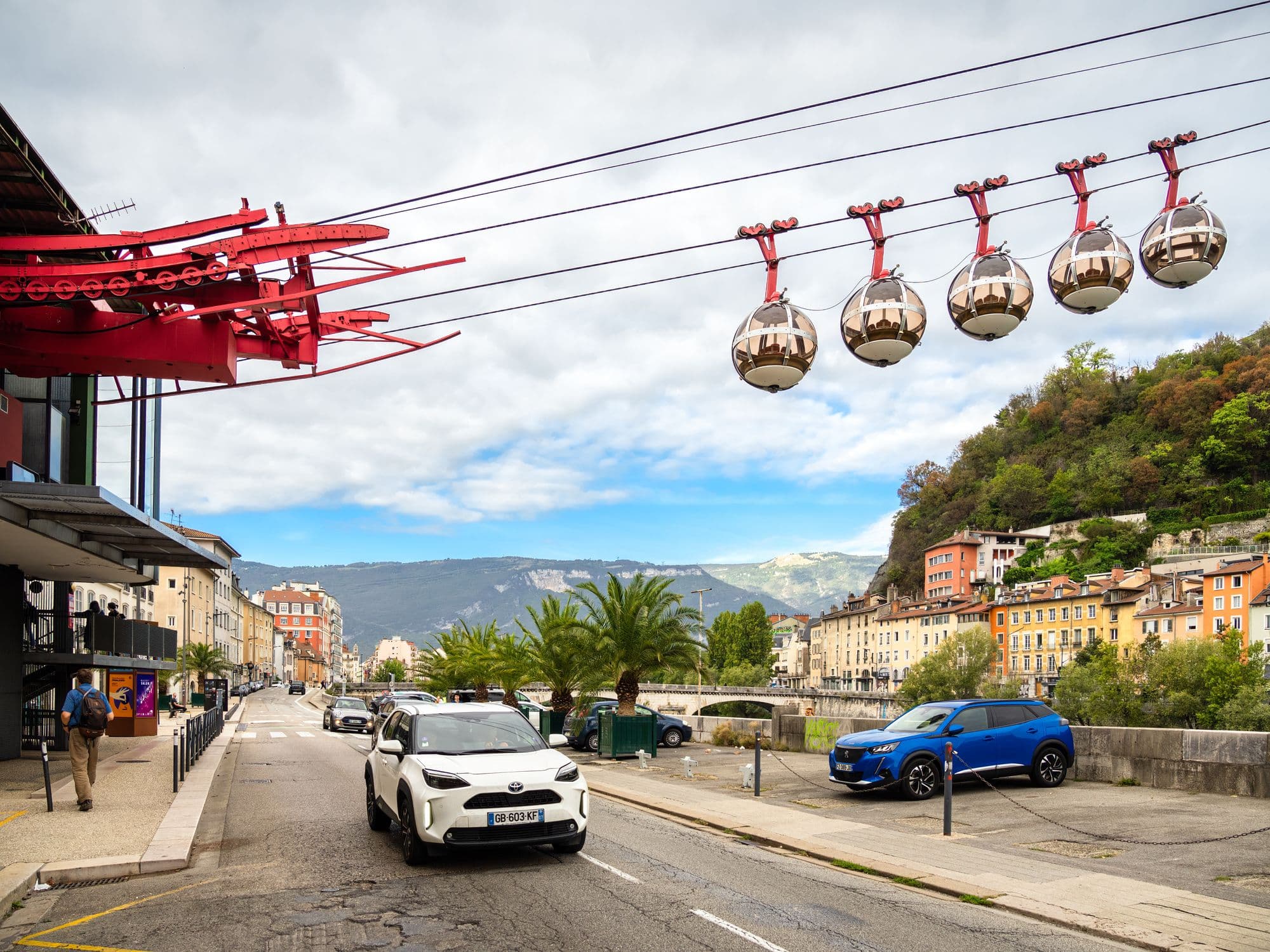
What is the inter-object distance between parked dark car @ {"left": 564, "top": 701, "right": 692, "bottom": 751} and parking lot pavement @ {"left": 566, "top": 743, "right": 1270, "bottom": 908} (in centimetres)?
952

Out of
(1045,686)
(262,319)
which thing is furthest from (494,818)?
(1045,686)

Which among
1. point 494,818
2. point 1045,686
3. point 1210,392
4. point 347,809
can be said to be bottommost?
point 1045,686

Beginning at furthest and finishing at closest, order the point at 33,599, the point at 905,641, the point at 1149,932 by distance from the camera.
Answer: the point at 905,641 → the point at 33,599 → the point at 1149,932

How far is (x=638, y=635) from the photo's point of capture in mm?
31578

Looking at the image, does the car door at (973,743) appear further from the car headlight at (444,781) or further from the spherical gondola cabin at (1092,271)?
the spherical gondola cabin at (1092,271)

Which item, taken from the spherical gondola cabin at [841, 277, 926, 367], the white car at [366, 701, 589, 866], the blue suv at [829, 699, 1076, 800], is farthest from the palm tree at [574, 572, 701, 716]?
the spherical gondola cabin at [841, 277, 926, 367]

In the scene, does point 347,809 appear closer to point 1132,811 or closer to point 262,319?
point 262,319

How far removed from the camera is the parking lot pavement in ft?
34.0

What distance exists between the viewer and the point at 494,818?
9.98m

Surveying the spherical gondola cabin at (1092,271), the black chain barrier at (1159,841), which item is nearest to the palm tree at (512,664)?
the black chain barrier at (1159,841)

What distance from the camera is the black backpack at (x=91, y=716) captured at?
1548cm

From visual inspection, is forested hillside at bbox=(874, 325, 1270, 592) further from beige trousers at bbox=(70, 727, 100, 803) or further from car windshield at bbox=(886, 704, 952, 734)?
beige trousers at bbox=(70, 727, 100, 803)

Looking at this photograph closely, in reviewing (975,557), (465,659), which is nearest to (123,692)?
(465,659)

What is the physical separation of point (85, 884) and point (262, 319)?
870 cm
